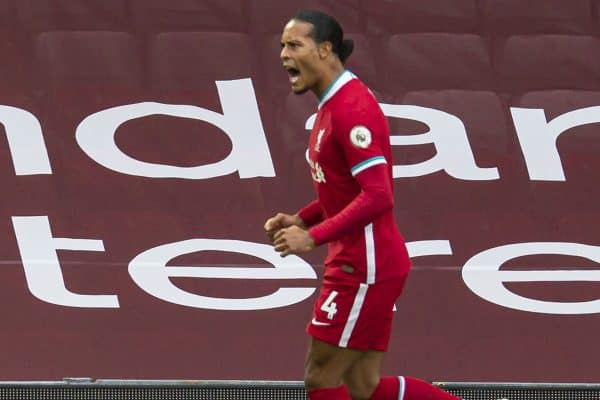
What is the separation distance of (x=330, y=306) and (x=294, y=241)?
30 cm

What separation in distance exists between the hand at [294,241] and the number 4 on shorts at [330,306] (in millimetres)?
231

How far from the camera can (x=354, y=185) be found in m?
4.57

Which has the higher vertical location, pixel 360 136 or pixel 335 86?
pixel 335 86

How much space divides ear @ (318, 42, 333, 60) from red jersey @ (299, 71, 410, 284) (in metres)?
0.09

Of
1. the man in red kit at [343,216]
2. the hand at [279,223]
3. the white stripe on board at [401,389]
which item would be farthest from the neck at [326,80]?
the white stripe on board at [401,389]

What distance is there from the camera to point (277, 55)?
7156 millimetres

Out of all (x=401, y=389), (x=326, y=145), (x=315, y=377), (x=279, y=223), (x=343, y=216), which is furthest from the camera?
(x=401, y=389)

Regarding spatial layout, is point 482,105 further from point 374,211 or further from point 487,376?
point 374,211

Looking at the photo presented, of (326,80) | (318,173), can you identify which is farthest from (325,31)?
(318,173)

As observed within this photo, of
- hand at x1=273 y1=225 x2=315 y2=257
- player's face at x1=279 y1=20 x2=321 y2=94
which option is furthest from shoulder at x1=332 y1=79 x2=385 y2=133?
hand at x1=273 y1=225 x2=315 y2=257

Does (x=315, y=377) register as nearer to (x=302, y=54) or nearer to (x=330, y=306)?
(x=330, y=306)

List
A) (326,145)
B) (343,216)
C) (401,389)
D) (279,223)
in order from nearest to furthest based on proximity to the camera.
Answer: (343,216) < (326,145) < (279,223) < (401,389)

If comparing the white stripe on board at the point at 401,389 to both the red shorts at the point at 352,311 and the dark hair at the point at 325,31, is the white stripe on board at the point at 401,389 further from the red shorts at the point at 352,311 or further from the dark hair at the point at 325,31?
the dark hair at the point at 325,31

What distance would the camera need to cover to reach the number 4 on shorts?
15.1ft
